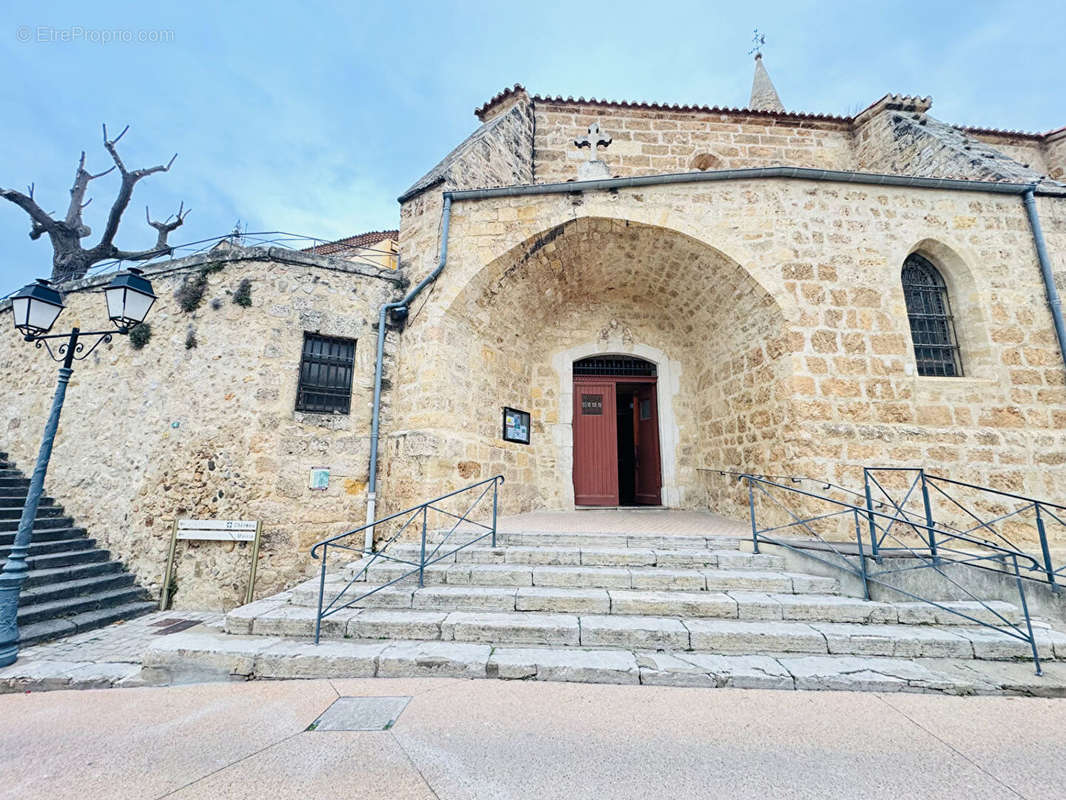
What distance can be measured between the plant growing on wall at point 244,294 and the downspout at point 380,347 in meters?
1.70

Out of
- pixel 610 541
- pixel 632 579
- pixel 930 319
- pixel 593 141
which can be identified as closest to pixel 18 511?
pixel 610 541

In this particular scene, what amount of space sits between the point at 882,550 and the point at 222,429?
740 centimetres

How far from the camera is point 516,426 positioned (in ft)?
22.7

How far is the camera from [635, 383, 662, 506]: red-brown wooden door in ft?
25.1

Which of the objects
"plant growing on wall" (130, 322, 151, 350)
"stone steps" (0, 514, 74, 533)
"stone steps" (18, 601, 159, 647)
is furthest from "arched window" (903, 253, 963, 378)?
"stone steps" (0, 514, 74, 533)

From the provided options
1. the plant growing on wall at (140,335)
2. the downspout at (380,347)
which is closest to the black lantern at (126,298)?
the plant growing on wall at (140,335)

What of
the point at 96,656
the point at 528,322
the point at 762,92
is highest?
the point at 762,92

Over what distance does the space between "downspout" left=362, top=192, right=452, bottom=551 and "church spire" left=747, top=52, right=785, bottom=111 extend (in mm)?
12296

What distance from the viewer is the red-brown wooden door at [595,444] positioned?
7480 millimetres

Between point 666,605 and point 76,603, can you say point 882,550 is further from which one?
point 76,603

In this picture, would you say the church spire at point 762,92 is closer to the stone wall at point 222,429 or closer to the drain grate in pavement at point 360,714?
the stone wall at point 222,429

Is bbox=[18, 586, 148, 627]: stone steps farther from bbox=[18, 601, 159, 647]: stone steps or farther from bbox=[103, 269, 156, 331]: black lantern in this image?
bbox=[103, 269, 156, 331]: black lantern

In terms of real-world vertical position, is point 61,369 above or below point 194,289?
below

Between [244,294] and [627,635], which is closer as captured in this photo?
[627,635]
